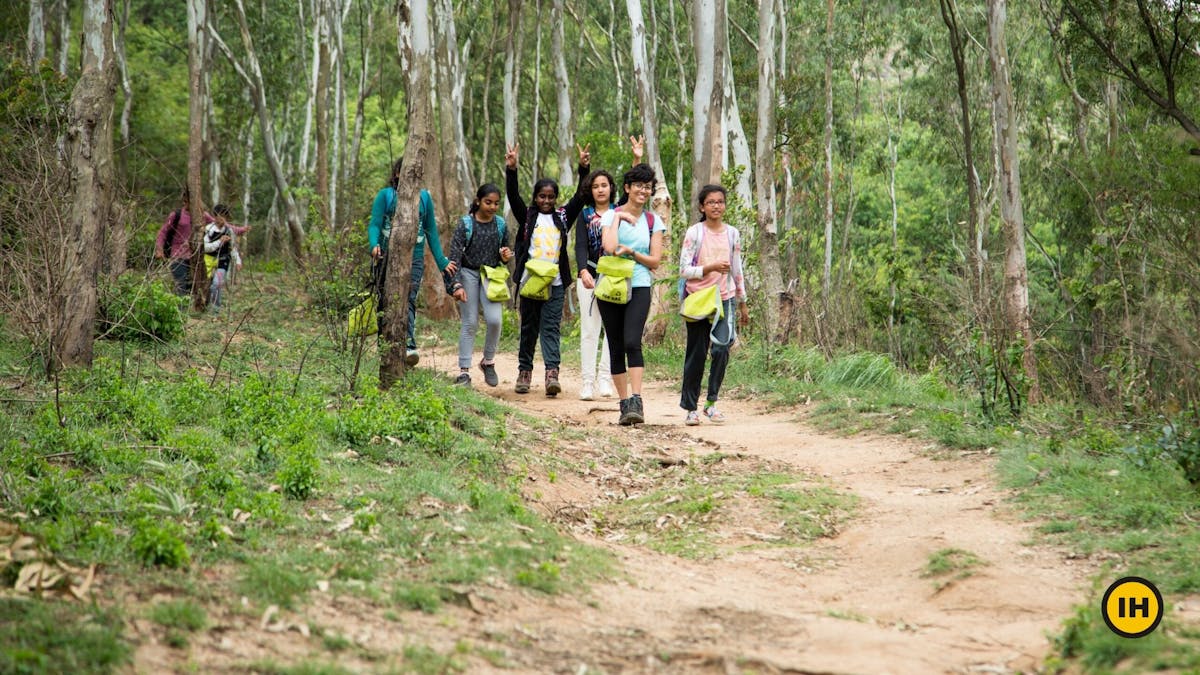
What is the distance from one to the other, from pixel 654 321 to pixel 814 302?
2172 millimetres

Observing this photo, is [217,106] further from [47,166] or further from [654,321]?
[47,166]

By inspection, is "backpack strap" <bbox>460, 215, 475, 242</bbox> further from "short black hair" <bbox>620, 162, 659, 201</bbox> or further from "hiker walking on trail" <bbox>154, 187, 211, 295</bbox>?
"hiker walking on trail" <bbox>154, 187, 211, 295</bbox>

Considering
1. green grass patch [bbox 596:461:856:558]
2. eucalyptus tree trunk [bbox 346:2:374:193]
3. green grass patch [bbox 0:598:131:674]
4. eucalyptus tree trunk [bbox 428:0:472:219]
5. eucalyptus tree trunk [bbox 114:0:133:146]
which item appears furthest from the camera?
eucalyptus tree trunk [bbox 346:2:374:193]

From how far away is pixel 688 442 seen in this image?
8.89 meters

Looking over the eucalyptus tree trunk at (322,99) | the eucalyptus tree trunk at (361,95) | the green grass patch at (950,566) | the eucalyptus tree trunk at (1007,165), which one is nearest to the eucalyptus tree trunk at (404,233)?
the green grass patch at (950,566)

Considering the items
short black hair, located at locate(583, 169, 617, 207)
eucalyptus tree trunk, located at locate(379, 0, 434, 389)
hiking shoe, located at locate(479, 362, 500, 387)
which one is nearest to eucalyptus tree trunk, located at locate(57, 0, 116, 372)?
eucalyptus tree trunk, located at locate(379, 0, 434, 389)

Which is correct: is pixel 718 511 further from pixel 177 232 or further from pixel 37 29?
pixel 37 29

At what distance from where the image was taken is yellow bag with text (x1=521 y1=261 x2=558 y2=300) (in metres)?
10.3

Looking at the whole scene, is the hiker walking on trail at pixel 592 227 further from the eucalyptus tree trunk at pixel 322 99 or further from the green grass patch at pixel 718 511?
the eucalyptus tree trunk at pixel 322 99

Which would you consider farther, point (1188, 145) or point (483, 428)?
point (1188, 145)

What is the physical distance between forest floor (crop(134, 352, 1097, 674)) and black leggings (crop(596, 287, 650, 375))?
2.51 feet

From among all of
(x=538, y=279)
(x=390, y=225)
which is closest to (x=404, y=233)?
(x=390, y=225)

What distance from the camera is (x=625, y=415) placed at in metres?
9.28

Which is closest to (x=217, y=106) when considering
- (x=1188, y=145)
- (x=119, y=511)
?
(x=1188, y=145)
